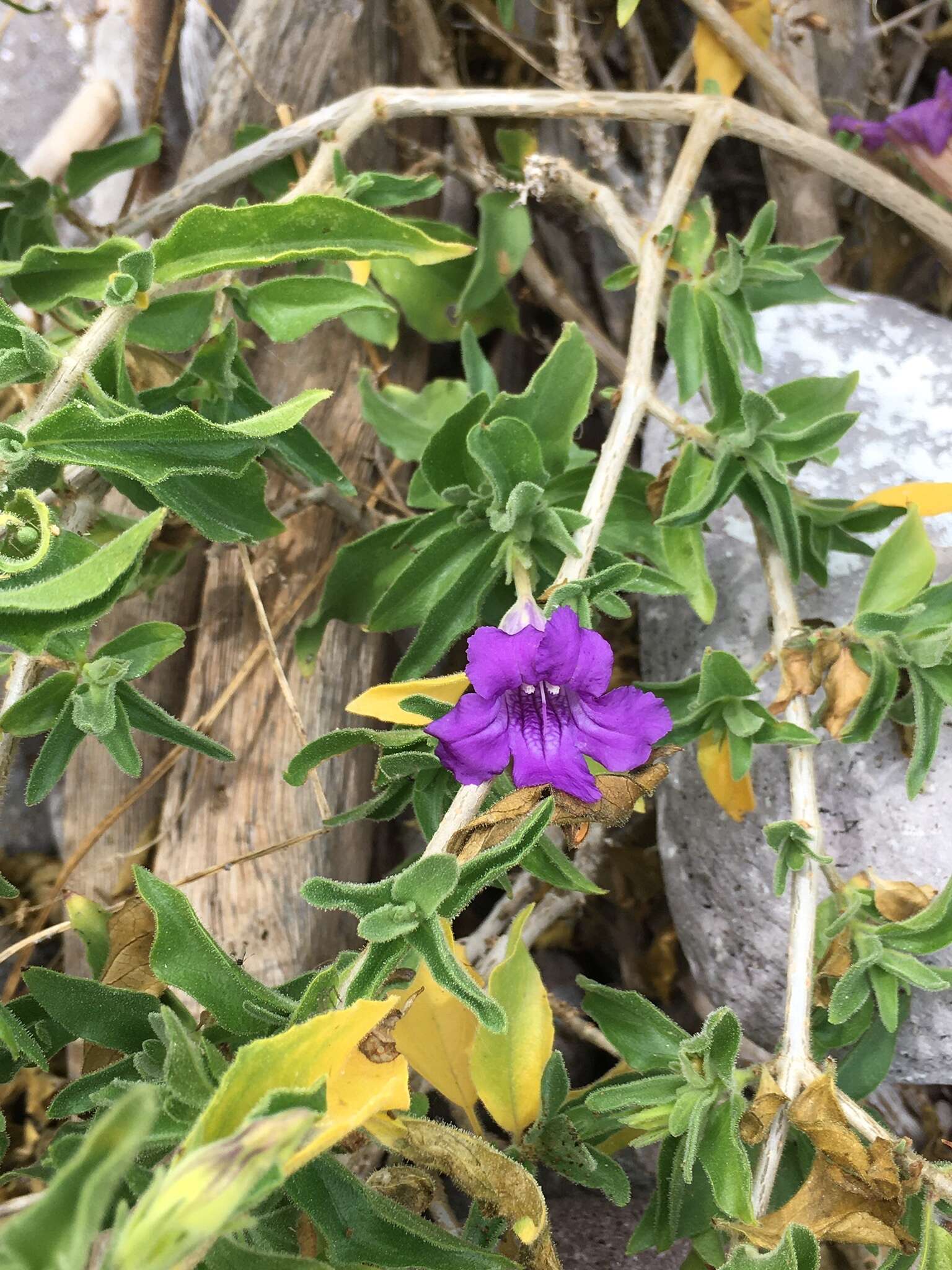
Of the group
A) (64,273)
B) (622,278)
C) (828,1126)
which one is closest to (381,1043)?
(828,1126)

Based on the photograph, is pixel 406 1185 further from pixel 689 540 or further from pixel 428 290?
pixel 428 290

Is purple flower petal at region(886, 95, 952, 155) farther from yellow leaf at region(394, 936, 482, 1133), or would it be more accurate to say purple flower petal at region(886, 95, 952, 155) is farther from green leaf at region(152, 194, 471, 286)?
yellow leaf at region(394, 936, 482, 1133)

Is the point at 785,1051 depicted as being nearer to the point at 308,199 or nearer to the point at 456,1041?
the point at 456,1041

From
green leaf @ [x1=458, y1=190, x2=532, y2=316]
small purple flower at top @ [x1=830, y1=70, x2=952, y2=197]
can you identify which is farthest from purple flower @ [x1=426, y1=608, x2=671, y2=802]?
small purple flower at top @ [x1=830, y1=70, x2=952, y2=197]

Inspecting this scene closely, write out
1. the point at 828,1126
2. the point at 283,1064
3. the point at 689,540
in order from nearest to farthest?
the point at 283,1064
the point at 828,1126
the point at 689,540

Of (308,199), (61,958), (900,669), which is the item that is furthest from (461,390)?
(61,958)
